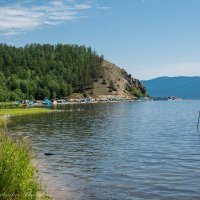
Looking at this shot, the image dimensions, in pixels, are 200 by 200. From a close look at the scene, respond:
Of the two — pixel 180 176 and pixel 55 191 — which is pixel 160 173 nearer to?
pixel 180 176

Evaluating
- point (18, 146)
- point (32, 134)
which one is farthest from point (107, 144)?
point (18, 146)

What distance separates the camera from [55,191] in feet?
86.7

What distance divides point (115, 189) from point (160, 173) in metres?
6.92

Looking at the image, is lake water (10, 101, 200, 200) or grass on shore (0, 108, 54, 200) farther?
lake water (10, 101, 200, 200)

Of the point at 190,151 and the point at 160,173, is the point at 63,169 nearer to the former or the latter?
the point at 160,173

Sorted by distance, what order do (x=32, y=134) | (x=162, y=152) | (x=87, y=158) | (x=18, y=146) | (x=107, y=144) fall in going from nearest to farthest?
1. (x=18, y=146)
2. (x=87, y=158)
3. (x=162, y=152)
4. (x=107, y=144)
5. (x=32, y=134)

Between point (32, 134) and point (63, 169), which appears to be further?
point (32, 134)

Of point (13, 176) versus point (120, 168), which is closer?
point (13, 176)

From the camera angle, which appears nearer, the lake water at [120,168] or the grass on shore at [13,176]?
the grass on shore at [13,176]

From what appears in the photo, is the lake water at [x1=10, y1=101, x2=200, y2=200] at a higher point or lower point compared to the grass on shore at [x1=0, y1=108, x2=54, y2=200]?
lower

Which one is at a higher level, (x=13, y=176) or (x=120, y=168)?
(x=13, y=176)

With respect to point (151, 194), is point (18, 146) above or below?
above

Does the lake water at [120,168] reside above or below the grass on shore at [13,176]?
below

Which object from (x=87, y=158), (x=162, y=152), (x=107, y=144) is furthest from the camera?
(x=107, y=144)
